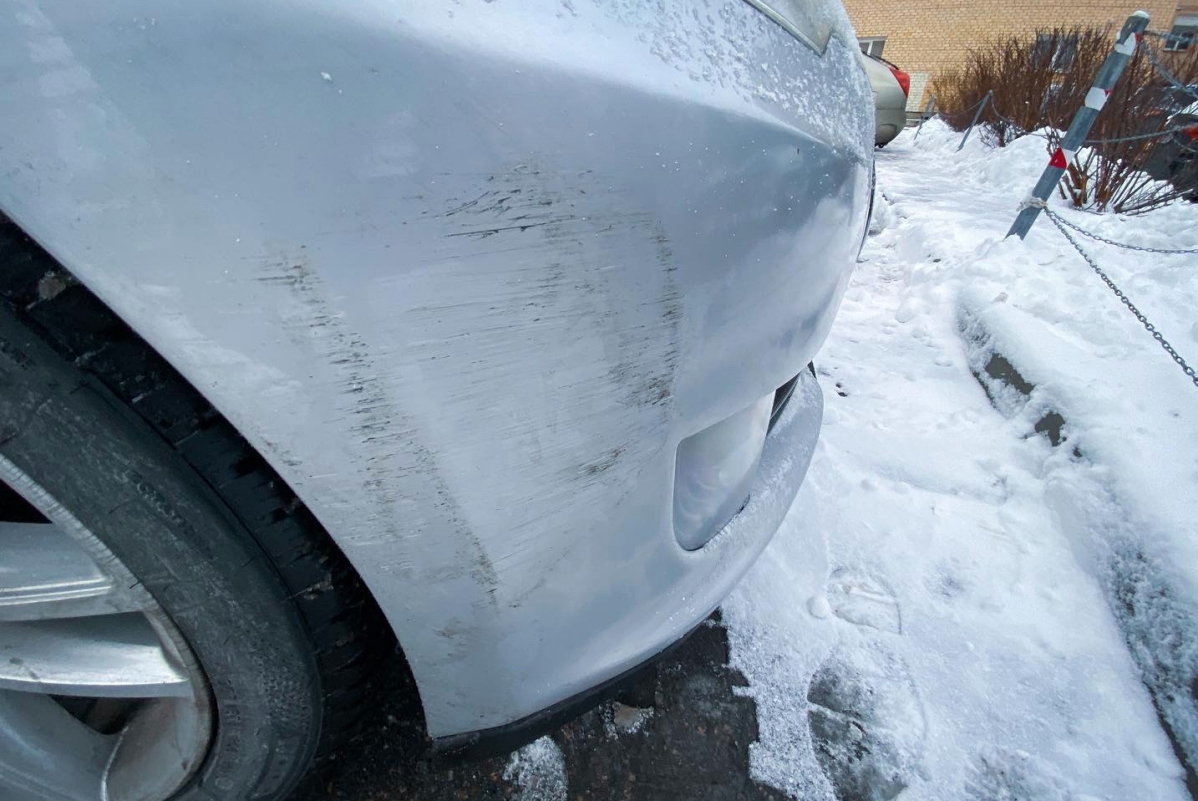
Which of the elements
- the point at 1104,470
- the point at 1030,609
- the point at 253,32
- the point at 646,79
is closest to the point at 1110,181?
the point at 1104,470

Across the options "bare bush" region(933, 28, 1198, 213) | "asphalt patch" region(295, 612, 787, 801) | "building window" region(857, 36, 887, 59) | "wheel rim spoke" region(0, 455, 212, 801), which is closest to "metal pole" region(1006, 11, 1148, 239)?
"bare bush" region(933, 28, 1198, 213)

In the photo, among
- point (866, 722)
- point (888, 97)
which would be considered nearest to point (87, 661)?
point (866, 722)

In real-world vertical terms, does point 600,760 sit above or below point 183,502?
below

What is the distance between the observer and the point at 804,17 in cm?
99

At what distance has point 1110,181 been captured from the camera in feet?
17.0

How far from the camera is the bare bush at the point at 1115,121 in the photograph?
16.5ft

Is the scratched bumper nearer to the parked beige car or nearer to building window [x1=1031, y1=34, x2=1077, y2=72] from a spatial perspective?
the parked beige car

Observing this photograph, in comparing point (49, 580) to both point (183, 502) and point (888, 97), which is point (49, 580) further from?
point (888, 97)

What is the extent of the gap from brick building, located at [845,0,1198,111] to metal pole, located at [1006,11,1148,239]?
19.0 meters

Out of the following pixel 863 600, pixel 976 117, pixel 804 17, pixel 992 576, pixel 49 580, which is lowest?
pixel 976 117

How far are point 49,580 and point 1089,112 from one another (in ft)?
15.9

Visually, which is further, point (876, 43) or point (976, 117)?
point (876, 43)

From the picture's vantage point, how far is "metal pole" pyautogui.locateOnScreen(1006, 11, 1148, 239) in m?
3.43

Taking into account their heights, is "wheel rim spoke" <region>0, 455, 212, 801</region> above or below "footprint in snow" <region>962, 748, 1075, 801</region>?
above
